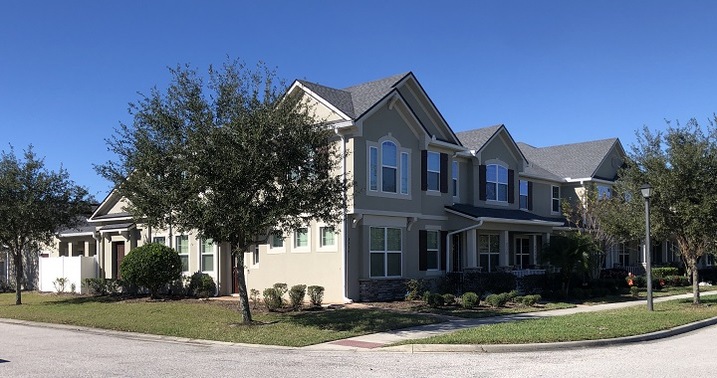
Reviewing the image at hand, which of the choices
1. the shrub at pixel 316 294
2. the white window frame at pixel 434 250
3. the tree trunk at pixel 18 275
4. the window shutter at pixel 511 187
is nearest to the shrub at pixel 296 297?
the shrub at pixel 316 294

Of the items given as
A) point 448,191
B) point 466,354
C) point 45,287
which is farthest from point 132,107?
point 45,287

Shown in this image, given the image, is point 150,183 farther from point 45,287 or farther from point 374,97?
point 45,287

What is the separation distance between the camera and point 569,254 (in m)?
25.5

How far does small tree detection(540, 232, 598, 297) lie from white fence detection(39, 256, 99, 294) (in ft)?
69.3

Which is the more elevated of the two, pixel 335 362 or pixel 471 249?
pixel 471 249

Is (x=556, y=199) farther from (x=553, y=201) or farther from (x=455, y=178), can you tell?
(x=455, y=178)

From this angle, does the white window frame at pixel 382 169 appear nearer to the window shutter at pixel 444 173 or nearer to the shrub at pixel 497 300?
the window shutter at pixel 444 173

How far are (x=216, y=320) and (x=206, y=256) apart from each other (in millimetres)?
9011

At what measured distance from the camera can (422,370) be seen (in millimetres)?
11070

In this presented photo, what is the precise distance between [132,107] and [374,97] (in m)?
9.39

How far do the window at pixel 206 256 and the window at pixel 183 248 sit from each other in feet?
3.40

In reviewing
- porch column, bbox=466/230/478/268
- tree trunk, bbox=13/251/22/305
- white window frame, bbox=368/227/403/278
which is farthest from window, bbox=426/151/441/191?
tree trunk, bbox=13/251/22/305

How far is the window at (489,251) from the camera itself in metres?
28.8

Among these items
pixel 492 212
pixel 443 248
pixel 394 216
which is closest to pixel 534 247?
pixel 492 212
